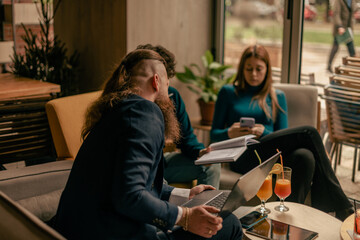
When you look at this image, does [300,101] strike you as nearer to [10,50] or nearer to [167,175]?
[167,175]

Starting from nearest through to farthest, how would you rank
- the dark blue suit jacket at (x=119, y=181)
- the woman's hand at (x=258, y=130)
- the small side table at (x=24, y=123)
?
the dark blue suit jacket at (x=119, y=181) < the small side table at (x=24, y=123) < the woman's hand at (x=258, y=130)

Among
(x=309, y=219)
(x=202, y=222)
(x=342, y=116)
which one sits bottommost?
(x=309, y=219)

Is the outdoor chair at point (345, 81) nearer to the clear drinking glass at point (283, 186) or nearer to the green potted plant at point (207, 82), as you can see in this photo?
the green potted plant at point (207, 82)

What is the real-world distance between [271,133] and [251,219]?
901 mm

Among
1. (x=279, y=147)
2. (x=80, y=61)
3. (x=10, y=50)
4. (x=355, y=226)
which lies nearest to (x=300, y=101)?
(x=279, y=147)

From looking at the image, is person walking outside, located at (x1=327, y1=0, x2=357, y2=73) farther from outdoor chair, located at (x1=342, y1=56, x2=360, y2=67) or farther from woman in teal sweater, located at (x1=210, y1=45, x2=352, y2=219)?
woman in teal sweater, located at (x1=210, y1=45, x2=352, y2=219)

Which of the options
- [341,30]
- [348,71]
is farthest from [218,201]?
[341,30]

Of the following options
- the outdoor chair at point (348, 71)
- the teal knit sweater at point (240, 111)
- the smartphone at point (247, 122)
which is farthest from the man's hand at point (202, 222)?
the outdoor chair at point (348, 71)

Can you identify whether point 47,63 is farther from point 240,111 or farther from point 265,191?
point 265,191

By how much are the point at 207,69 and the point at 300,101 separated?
1.15 m

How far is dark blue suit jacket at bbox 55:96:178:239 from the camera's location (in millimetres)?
1490

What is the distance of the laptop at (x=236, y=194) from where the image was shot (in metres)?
1.72

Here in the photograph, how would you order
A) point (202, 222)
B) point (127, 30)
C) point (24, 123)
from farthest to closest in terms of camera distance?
point (127, 30) → point (24, 123) → point (202, 222)

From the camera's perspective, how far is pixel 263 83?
3.24 metres
